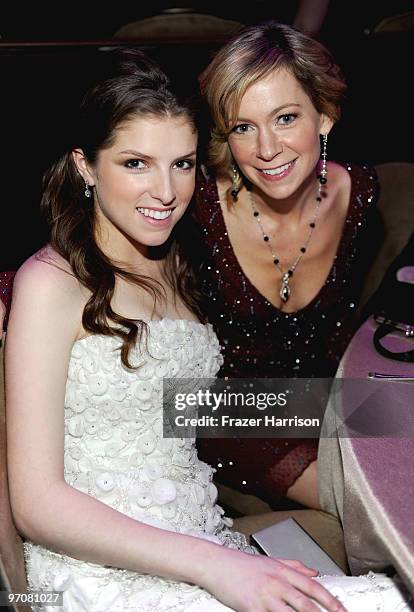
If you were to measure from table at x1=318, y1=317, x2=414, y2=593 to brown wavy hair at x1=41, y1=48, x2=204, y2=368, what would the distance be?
510 mm

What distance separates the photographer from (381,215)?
309cm

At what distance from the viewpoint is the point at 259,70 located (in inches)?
80.1

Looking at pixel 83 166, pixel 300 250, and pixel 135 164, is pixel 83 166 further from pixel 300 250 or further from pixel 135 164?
pixel 300 250

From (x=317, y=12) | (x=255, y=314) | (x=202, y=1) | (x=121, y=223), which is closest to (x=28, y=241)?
(x=255, y=314)

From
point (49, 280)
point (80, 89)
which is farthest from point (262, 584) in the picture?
point (80, 89)

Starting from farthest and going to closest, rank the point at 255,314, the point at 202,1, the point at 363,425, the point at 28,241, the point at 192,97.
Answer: the point at 202,1, the point at 28,241, the point at 255,314, the point at 192,97, the point at 363,425

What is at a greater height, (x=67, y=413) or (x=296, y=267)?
(x=296, y=267)

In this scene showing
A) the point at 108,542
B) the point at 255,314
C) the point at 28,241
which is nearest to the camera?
the point at 108,542

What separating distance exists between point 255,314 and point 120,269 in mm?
708

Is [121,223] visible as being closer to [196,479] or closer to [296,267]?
[196,479]

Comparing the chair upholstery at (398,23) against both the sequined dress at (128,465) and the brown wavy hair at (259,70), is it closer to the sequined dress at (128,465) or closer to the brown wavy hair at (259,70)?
the brown wavy hair at (259,70)

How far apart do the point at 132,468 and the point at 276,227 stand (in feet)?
3.41

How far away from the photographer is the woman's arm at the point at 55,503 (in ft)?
4.77

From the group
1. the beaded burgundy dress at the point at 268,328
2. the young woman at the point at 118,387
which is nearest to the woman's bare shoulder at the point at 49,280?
the young woman at the point at 118,387
